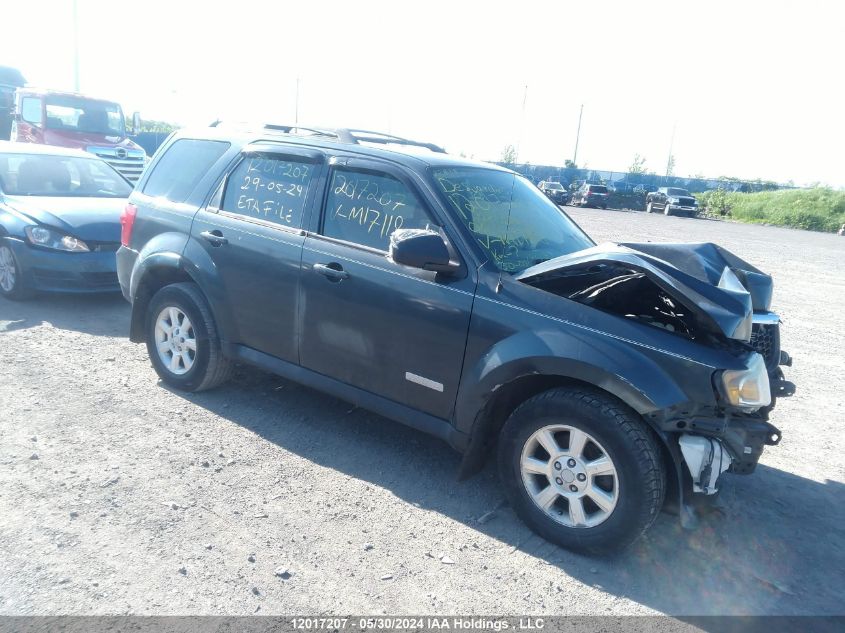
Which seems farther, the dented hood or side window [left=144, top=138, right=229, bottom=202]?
side window [left=144, top=138, right=229, bottom=202]

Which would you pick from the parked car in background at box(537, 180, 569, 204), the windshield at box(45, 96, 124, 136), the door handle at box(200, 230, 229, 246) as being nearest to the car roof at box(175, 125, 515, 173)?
the door handle at box(200, 230, 229, 246)

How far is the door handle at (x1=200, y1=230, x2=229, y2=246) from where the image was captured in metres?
4.56

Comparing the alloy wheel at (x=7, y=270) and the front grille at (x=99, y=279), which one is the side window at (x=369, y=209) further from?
the alloy wheel at (x=7, y=270)

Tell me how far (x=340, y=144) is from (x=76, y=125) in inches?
529

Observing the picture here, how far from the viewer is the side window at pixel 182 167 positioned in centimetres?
494

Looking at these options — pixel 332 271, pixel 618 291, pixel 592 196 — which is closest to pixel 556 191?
pixel 592 196

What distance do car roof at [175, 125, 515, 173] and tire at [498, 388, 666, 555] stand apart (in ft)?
5.62

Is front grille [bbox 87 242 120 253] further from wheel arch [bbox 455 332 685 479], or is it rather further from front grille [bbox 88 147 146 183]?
front grille [bbox 88 147 146 183]

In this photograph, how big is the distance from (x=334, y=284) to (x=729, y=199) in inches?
1781

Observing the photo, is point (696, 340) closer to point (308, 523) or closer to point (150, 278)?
point (308, 523)

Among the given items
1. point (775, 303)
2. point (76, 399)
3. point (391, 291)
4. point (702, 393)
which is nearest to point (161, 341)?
point (76, 399)

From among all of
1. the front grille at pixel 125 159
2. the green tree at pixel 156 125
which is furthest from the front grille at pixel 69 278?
the green tree at pixel 156 125

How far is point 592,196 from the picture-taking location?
1599 inches

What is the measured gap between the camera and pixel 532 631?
9.10ft
